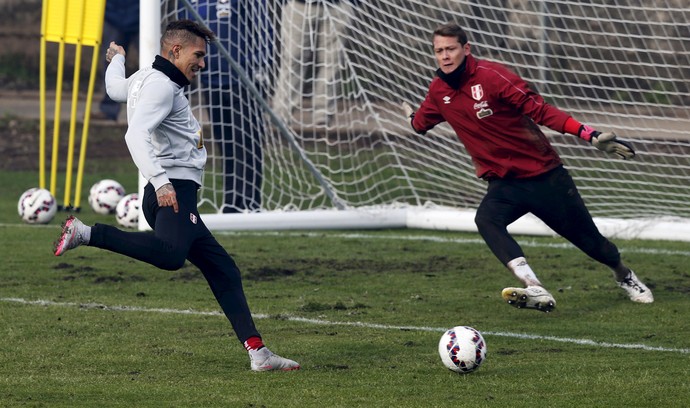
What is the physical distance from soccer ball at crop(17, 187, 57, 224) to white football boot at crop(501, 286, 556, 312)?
6.02 meters

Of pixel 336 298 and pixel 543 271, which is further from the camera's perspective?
pixel 543 271

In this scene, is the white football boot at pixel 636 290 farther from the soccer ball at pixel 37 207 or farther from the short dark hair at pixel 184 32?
the soccer ball at pixel 37 207

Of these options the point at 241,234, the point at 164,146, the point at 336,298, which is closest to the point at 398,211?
the point at 241,234

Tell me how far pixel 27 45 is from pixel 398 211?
14.9m

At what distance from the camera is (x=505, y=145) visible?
25.9ft

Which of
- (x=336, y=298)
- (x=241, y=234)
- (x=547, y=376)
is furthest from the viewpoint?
(x=241, y=234)

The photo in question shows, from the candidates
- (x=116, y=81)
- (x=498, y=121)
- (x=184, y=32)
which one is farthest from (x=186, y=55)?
(x=498, y=121)

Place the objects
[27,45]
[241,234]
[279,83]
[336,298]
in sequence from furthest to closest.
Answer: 1. [27,45]
2. [279,83]
3. [241,234]
4. [336,298]

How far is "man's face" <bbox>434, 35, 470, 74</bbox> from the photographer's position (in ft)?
25.6

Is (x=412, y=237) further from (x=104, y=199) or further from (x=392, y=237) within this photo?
(x=104, y=199)

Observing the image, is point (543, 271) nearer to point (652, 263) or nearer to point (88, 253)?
point (652, 263)

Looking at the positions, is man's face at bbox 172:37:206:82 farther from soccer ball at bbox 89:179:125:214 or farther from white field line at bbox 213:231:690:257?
soccer ball at bbox 89:179:125:214

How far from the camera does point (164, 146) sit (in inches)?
250

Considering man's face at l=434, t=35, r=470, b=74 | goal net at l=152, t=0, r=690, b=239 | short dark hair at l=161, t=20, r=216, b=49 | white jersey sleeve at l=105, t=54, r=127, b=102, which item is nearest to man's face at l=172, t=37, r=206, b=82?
short dark hair at l=161, t=20, r=216, b=49
